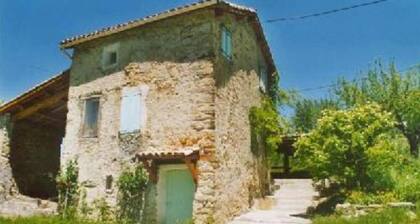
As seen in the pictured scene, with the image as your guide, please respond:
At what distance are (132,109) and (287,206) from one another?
648cm

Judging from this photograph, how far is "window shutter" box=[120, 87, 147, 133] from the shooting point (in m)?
15.2

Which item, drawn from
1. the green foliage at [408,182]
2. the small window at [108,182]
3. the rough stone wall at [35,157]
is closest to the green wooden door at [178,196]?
the small window at [108,182]

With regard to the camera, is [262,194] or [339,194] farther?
[262,194]

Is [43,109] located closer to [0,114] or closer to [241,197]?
[0,114]

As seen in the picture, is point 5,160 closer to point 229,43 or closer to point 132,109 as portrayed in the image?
point 132,109

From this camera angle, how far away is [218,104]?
564 inches

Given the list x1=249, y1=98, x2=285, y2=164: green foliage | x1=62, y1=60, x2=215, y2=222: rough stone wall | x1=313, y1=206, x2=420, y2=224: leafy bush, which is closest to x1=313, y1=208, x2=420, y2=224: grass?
x1=313, y1=206, x2=420, y2=224: leafy bush

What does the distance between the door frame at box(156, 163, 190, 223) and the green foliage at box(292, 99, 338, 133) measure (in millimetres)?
22811

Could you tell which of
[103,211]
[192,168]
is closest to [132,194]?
[103,211]

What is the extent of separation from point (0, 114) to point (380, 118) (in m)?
14.5

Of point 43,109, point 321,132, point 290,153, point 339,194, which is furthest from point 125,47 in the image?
point 290,153

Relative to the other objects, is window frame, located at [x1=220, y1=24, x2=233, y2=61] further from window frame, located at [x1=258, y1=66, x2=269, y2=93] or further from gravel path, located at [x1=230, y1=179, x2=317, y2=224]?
gravel path, located at [x1=230, y1=179, x2=317, y2=224]

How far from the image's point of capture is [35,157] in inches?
832

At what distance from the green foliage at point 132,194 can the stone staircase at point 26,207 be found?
3345 mm
